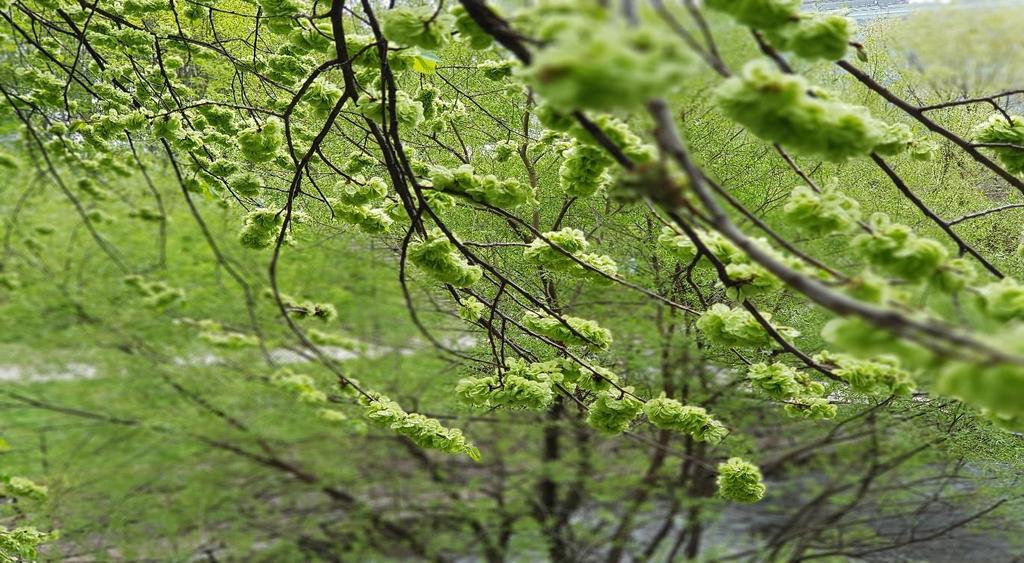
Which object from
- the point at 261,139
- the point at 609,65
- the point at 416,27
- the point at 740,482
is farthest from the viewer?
the point at 740,482

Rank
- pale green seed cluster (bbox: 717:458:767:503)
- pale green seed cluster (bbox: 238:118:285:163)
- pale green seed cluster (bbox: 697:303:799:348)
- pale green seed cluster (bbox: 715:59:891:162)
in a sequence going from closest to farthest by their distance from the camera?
pale green seed cluster (bbox: 715:59:891:162) → pale green seed cluster (bbox: 697:303:799:348) → pale green seed cluster (bbox: 238:118:285:163) → pale green seed cluster (bbox: 717:458:767:503)

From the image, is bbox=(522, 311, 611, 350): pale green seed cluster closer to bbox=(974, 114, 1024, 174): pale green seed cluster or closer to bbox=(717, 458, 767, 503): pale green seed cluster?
bbox=(717, 458, 767, 503): pale green seed cluster

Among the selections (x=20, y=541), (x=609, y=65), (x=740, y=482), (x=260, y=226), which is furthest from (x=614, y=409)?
(x=20, y=541)

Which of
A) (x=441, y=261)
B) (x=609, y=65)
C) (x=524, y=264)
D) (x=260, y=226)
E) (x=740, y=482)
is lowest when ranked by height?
(x=609, y=65)

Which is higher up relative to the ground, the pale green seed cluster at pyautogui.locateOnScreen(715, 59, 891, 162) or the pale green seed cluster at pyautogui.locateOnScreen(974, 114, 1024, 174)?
the pale green seed cluster at pyautogui.locateOnScreen(974, 114, 1024, 174)

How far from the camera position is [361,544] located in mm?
3594

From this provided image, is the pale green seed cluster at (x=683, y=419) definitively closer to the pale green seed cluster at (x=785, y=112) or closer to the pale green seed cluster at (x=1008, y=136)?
the pale green seed cluster at (x=1008, y=136)

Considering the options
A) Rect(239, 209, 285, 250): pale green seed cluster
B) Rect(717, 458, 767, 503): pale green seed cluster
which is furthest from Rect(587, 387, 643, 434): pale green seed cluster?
Rect(239, 209, 285, 250): pale green seed cluster

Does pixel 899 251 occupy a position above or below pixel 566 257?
below

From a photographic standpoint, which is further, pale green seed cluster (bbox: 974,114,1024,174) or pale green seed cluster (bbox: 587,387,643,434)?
pale green seed cluster (bbox: 587,387,643,434)

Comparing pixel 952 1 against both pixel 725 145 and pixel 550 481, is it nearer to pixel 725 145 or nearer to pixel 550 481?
pixel 725 145

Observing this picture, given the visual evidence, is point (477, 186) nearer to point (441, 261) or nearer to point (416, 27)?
point (441, 261)

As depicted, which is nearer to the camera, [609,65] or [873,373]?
[609,65]

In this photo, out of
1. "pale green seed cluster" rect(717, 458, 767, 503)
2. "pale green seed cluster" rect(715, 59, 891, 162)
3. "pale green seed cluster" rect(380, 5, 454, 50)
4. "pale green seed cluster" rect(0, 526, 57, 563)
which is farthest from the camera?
"pale green seed cluster" rect(0, 526, 57, 563)
